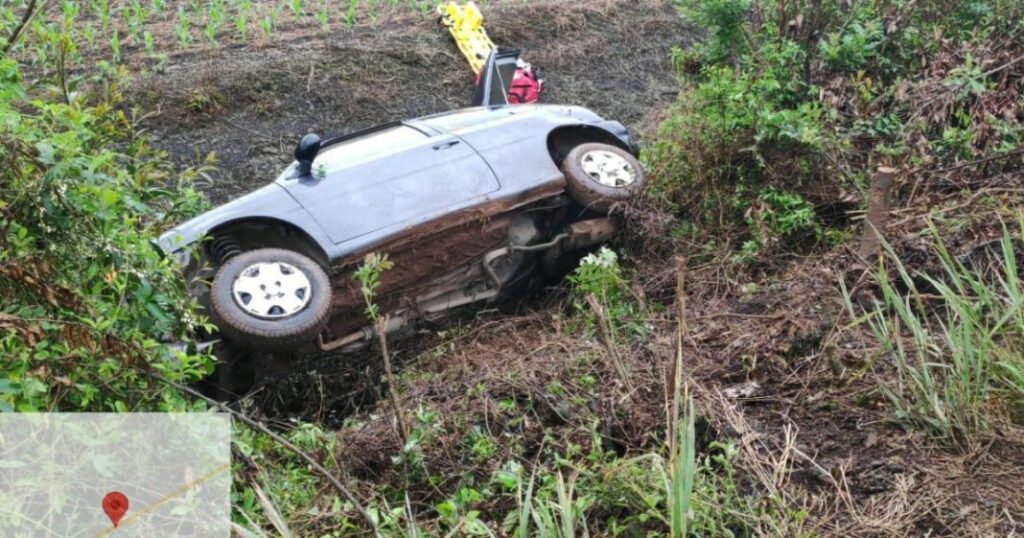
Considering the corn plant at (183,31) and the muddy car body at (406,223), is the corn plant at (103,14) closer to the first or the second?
the corn plant at (183,31)

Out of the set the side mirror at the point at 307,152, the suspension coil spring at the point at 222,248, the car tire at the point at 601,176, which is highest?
the side mirror at the point at 307,152

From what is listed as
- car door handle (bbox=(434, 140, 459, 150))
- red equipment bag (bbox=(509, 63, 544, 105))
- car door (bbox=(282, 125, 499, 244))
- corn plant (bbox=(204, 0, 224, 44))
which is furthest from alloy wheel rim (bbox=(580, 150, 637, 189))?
corn plant (bbox=(204, 0, 224, 44))

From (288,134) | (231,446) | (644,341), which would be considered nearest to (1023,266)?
(644,341)

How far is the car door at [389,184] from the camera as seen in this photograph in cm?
705

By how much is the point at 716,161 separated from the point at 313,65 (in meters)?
6.32

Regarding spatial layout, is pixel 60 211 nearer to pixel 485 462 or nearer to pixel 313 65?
pixel 485 462

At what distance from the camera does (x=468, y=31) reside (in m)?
14.0

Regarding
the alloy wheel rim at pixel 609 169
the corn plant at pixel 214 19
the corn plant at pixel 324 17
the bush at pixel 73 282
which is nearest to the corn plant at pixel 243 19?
the corn plant at pixel 214 19

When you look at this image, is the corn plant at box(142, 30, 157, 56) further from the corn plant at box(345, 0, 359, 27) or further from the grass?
the corn plant at box(345, 0, 359, 27)

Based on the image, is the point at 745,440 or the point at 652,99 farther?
the point at 652,99

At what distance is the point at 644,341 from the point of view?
19.2 feet

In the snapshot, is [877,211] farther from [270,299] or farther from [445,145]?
[270,299]

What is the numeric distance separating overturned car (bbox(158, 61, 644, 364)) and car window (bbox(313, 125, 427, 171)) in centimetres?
1

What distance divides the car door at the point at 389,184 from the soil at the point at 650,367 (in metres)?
0.83
